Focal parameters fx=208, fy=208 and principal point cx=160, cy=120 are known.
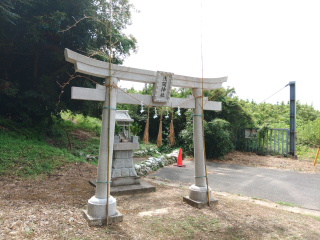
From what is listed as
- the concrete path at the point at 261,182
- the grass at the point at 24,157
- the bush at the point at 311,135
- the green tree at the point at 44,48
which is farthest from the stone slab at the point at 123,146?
the bush at the point at 311,135

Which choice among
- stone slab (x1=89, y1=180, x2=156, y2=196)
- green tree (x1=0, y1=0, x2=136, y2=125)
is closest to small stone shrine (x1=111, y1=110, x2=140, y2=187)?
stone slab (x1=89, y1=180, x2=156, y2=196)

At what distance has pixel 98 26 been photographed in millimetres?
8375

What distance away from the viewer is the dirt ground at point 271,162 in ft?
27.2

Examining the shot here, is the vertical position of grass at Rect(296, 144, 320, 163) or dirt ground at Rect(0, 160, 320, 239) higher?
grass at Rect(296, 144, 320, 163)

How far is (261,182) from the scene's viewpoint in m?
6.35

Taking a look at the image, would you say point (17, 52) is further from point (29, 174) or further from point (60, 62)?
point (29, 174)

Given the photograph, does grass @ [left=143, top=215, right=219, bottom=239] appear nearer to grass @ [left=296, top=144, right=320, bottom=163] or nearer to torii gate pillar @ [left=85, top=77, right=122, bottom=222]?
torii gate pillar @ [left=85, top=77, right=122, bottom=222]

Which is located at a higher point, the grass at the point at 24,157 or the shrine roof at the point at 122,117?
the shrine roof at the point at 122,117

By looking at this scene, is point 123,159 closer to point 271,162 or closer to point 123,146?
point 123,146

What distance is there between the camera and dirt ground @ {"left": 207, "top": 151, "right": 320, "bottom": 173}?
8296 millimetres

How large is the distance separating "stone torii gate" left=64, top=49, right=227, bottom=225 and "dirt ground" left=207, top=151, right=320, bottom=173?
5.66 metres

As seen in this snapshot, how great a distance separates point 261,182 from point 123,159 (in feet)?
13.9

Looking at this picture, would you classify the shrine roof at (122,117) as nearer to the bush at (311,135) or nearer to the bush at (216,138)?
the bush at (216,138)

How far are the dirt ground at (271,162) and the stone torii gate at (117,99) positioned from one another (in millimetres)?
5657
